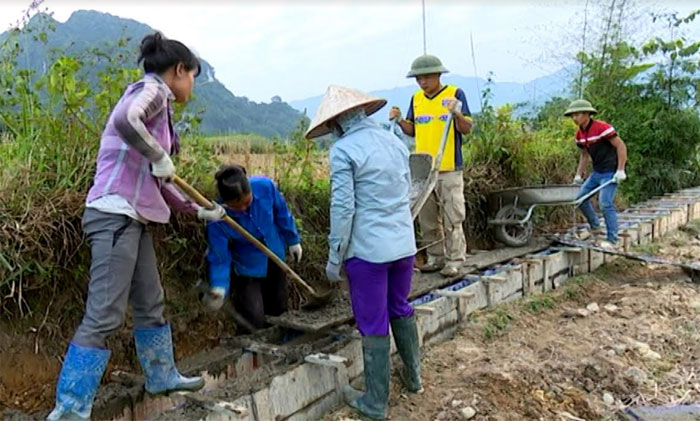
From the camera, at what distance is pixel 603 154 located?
19.4 ft

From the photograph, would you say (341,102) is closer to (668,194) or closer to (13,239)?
(13,239)

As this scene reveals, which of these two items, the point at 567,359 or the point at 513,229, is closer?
the point at 567,359

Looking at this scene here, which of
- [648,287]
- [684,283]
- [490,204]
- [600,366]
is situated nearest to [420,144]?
[490,204]

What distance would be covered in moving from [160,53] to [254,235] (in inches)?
54.0

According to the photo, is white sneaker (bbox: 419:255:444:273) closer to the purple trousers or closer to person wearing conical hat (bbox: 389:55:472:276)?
person wearing conical hat (bbox: 389:55:472:276)

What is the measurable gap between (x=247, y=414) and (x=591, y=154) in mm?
4709

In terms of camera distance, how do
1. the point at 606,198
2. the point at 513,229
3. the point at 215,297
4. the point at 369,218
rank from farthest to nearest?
1. the point at 513,229
2. the point at 606,198
3. the point at 215,297
4. the point at 369,218

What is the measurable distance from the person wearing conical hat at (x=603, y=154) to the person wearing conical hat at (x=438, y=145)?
1.75m

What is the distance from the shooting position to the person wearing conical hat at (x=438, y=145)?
448cm

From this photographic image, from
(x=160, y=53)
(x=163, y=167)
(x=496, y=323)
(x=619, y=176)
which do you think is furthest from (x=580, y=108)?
(x=163, y=167)

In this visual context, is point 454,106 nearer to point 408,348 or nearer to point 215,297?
point 408,348

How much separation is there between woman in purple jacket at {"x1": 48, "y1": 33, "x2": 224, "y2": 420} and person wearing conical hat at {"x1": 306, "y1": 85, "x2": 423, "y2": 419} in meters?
0.74

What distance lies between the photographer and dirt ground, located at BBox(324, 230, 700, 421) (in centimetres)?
307

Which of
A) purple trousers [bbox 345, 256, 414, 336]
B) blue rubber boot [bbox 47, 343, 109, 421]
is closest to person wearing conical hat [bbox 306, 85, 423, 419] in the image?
purple trousers [bbox 345, 256, 414, 336]
